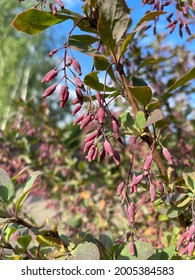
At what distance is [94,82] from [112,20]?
0.11 meters

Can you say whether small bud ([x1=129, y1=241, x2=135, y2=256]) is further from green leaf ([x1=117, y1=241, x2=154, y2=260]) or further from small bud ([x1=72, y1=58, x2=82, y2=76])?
small bud ([x1=72, y1=58, x2=82, y2=76])

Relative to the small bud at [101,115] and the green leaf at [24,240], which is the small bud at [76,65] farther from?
the green leaf at [24,240]

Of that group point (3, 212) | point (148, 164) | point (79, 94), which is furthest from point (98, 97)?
point (3, 212)

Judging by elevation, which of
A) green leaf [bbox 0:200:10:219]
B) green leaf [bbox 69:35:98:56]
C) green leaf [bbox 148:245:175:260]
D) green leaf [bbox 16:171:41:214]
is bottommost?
green leaf [bbox 148:245:175:260]

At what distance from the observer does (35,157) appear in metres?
2.61

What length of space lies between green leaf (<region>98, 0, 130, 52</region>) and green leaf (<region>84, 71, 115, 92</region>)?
2.2 inches

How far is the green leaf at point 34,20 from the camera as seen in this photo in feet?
2.29

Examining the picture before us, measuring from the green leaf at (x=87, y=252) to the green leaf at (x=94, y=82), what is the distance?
268 millimetres

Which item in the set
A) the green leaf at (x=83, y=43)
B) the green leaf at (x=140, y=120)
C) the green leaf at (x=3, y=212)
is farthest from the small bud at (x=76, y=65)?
the green leaf at (x=3, y=212)

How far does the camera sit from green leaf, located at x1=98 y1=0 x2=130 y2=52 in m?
0.67

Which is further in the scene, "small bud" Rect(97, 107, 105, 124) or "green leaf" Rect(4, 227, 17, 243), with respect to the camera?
"green leaf" Rect(4, 227, 17, 243)

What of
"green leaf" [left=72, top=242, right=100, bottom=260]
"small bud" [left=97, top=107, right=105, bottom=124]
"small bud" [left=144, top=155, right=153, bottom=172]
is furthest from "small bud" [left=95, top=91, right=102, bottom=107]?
"green leaf" [left=72, top=242, right=100, bottom=260]

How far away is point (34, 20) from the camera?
708mm
